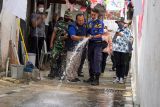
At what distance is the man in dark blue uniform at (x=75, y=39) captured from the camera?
12305mm

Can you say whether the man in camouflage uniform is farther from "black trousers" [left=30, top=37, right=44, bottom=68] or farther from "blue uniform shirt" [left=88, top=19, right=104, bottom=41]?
"black trousers" [left=30, top=37, right=44, bottom=68]

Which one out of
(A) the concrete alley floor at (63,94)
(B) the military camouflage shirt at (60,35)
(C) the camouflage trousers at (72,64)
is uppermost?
(B) the military camouflage shirt at (60,35)

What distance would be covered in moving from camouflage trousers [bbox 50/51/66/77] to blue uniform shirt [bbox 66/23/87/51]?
406 millimetres

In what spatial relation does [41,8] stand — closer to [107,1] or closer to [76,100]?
[76,100]

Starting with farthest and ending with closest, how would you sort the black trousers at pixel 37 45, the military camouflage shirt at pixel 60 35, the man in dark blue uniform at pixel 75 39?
1. the black trousers at pixel 37 45
2. the military camouflage shirt at pixel 60 35
3. the man in dark blue uniform at pixel 75 39

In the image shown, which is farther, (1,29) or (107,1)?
(107,1)

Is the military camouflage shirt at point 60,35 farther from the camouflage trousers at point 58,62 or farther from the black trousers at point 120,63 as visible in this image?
the black trousers at point 120,63

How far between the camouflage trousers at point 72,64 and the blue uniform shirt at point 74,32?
193mm

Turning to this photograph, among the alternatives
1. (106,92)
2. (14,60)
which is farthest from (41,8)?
(106,92)

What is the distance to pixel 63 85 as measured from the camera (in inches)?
456

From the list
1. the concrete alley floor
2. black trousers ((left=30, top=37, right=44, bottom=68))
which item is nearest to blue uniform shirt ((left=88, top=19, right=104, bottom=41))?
the concrete alley floor

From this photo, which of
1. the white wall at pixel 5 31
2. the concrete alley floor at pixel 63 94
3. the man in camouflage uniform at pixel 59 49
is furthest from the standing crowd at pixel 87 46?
the white wall at pixel 5 31

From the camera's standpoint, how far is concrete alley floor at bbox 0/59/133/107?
8484 millimetres

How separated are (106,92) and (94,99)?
1372mm
